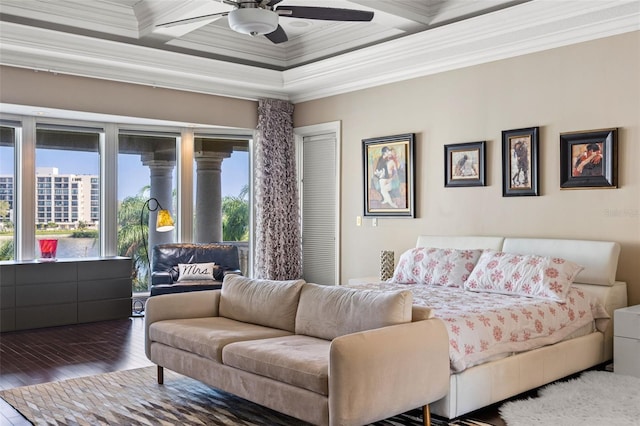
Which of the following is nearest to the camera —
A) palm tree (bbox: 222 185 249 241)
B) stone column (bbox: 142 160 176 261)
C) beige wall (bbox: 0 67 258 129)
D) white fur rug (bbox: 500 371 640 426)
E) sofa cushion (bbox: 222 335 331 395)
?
sofa cushion (bbox: 222 335 331 395)

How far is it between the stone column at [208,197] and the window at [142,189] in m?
0.31

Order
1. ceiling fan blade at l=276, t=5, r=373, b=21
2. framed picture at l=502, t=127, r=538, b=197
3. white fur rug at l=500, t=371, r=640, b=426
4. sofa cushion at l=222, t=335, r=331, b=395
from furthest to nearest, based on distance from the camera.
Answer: framed picture at l=502, t=127, r=538, b=197
ceiling fan blade at l=276, t=5, r=373, b=21
white fur rug at l=500, t=371, r=640, b=426
sofa cushion at l=222, t=335, r=331, b=395

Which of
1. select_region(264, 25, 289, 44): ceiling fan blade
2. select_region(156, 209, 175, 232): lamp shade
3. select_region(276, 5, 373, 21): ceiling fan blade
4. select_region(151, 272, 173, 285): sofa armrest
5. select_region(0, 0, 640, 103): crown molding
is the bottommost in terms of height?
select_region(151, 272, 173, 285): sofa armrest

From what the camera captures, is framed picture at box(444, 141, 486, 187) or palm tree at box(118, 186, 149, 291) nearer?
framed picture at box(444, 141, 486, 187)

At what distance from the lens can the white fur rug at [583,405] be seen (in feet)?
11.7

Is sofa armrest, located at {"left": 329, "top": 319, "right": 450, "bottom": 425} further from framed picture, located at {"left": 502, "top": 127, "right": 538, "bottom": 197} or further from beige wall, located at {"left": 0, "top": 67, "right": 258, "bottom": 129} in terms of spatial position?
beige wall, located at {"left": 0, "top": 67, "right": 258, "bottom": 129}

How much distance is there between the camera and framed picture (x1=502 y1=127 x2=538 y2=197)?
5.51m

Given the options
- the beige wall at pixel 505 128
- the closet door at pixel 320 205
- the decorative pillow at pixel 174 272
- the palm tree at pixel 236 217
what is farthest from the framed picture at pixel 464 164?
the decorative pillow at pixel 174 272

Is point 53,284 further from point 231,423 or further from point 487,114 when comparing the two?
point 487,114

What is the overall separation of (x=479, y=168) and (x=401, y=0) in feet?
5.68

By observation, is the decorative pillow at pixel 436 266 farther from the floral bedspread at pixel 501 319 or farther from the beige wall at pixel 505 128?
the beige wall at pixel 505 128

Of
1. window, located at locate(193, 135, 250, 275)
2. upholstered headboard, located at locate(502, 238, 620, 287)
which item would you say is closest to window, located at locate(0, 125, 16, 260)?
window, located at locate(193, 135, 250, 275)

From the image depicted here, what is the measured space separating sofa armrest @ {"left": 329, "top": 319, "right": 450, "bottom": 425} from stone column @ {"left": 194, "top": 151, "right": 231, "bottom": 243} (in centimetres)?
496

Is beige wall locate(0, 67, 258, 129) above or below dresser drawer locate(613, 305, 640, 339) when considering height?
above
